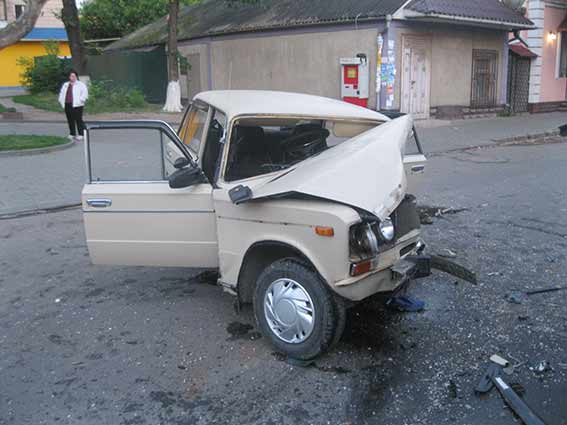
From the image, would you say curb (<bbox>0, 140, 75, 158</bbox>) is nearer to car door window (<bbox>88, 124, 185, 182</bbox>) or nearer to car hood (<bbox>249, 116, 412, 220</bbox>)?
car door window (<bbox>88, 124, 185, 182</bbox>)

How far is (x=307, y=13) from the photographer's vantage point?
20125 millimetres

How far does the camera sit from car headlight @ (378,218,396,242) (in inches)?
160

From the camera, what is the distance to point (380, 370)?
4.05m

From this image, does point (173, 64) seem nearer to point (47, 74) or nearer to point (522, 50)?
point (47, 74)

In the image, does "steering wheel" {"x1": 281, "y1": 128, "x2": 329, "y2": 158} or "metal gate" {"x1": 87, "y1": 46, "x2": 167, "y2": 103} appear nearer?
"steering wheel" {"x1": 281, "y1": 128, "x2": 329, "y2": 158}

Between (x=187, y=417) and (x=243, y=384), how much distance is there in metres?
0.47

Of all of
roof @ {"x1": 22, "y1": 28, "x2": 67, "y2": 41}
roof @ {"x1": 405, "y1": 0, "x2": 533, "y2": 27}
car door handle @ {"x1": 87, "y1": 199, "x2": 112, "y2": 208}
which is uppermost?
roof @ {"x1": 22, "y1": 28, "x2": 67, "y2": 41}

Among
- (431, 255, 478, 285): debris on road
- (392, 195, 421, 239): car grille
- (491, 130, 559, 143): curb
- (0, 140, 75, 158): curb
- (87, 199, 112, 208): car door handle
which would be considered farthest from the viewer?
(491, 130, 559, 143): curb

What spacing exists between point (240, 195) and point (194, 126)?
1.75 metres

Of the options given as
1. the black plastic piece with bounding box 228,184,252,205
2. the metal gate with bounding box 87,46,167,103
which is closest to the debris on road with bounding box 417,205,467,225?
the black plastic piece with bounding box 228,184,252,205

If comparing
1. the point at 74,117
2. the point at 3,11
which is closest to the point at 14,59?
the point at 3,11

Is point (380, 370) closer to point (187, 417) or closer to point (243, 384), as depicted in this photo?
point (243, 384)

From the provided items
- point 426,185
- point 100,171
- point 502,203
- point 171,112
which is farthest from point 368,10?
point 100,171

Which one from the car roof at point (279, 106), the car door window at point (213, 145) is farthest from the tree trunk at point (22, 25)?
the car door window at point (213, 145)
